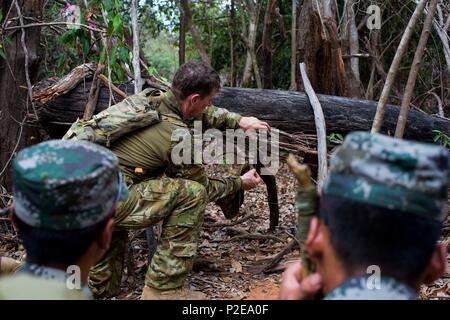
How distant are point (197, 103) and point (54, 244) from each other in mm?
→ 2285

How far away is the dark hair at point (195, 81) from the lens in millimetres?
3617

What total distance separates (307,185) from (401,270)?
388mm

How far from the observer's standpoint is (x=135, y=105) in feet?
12.1

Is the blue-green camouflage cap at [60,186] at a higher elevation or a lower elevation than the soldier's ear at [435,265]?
higher

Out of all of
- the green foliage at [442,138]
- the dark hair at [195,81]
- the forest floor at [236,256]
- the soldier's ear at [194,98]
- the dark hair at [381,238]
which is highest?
the dark hair at [195,81]

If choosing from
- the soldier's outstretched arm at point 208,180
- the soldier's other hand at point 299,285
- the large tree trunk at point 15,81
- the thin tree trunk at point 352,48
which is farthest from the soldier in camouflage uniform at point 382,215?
the thin tree trunk at point 352,48

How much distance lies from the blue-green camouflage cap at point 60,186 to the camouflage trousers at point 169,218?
2.01 m

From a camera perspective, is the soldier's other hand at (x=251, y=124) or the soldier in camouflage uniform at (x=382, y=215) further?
the soldier's other hand at (x=251, y=124)

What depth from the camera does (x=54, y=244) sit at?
155cm

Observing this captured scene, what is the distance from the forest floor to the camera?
13.5 ft

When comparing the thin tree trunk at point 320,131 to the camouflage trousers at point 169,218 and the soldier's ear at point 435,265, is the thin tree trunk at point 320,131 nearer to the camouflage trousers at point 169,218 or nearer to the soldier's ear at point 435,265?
the camouflage trousers at point 169,218

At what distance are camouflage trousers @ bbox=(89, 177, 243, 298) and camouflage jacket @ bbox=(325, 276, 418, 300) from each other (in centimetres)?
238

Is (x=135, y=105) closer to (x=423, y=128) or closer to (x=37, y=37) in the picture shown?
(x=37, y=37)
